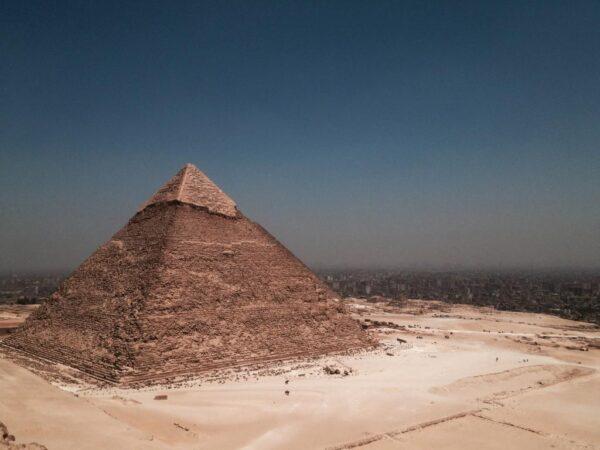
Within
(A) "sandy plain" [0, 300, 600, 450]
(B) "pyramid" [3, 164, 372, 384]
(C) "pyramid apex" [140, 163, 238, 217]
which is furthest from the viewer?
(C) "pyramid apex" [140, 163, 238, 217]

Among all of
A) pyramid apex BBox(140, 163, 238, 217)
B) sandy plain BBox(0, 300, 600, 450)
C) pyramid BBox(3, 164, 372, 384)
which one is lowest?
sandy plain BBox(0, 300, 600, 450)

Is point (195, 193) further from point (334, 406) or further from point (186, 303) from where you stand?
point (334, 406)

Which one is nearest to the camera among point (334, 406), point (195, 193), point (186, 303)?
point (334, 406)

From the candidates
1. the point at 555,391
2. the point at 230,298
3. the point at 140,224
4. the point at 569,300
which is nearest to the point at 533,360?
the point at 555,391

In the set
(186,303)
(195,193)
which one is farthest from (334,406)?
(195,193)

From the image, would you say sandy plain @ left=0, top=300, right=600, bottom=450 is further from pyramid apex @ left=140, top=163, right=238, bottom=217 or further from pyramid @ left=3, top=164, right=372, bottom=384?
pyramid apex @ left=140, top=163, right=238, bottom=217

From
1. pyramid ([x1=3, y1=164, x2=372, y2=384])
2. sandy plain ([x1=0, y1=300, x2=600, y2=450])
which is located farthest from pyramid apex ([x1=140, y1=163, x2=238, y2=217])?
sandy plain ([x1=0, y1=300, x2=600, y2=450])

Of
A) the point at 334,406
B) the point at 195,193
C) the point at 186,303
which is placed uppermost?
the point at 195,193

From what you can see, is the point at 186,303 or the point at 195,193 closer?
the point at 186,303
